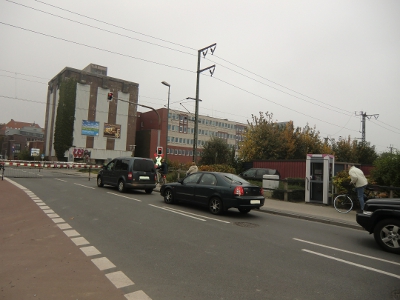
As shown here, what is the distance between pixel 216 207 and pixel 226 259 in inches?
181

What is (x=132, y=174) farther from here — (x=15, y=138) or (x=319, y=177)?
(x=15, y=138)

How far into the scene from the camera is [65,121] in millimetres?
61000

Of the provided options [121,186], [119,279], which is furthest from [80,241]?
[121,186]

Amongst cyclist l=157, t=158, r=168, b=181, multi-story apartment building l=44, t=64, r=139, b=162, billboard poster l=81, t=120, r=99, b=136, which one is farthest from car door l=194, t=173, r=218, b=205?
billboard poster l=81, t=120, r=99, b=136

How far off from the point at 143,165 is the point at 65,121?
5244 cm

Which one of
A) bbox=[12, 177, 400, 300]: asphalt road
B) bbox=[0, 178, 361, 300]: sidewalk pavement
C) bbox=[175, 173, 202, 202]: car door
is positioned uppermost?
bbox=[175, 173, 202, 202]: car door

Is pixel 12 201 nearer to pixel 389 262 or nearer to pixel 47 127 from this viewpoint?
pixel 389 262

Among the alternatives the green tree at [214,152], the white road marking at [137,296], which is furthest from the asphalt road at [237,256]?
the green tree at [214,152]

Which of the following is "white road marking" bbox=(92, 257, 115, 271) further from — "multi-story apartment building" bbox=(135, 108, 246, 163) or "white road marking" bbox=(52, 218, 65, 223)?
"multi-story apartment building" bbox=(135, 108, 246, 163)

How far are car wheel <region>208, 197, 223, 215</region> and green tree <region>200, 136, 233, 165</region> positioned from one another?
20.0 metres

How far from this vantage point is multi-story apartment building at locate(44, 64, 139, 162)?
61469 millimetres

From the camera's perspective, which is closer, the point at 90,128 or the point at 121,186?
the point at 121,186

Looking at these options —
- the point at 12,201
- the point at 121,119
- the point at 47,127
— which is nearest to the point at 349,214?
the point at 12,201

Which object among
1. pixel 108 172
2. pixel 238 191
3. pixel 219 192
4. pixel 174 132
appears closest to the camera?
pixel 238 191
